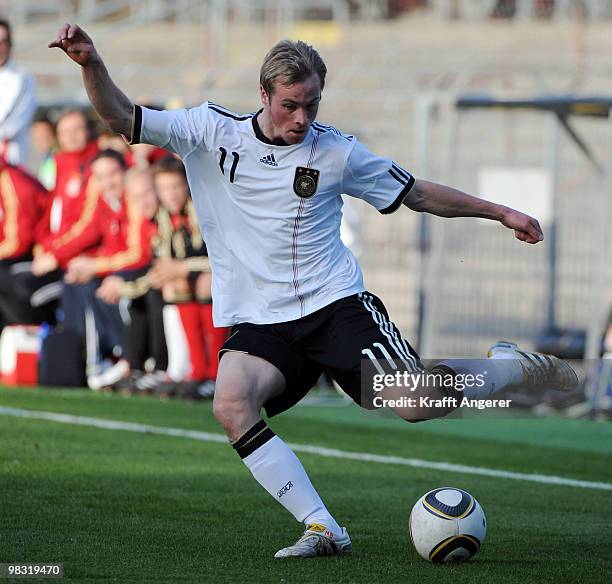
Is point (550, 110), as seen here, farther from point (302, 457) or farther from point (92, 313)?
point (302, 457)

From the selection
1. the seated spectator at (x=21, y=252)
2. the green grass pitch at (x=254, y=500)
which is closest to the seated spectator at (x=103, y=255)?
the seated spectator at (x=21, y=252)

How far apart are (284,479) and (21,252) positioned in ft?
29.9

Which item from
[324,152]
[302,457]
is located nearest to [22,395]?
[302,457]

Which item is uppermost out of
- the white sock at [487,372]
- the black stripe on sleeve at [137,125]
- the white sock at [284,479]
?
the black stripe on sleeve at [137,125]

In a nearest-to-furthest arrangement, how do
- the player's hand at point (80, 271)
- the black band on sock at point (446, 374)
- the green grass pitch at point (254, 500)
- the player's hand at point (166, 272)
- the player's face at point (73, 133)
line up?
the green grass pitch at point (254, 500)
the black band on sock at point (446, 374)
the player's hand at point (166, 272)
the player's hand at point (80, 271)
the player's face at point (73, 133)

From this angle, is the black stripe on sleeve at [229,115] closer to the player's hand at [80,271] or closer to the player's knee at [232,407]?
the player's knee at [232,407]

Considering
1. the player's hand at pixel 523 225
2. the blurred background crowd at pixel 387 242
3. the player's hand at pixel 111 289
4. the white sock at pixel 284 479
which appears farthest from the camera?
the player's hand at pixel 111 289

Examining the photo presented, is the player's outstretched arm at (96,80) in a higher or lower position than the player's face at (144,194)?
higher

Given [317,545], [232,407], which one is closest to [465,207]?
[232,407]

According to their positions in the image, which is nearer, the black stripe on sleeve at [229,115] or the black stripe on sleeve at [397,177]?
the black stripe on sleeve at [229,115]

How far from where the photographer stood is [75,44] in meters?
5.66

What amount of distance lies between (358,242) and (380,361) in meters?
9.28

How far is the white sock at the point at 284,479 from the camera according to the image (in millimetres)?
5938

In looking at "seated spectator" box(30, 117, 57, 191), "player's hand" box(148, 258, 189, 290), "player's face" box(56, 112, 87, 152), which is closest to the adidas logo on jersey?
"player's hand" box(148, 258, 189, 290)
